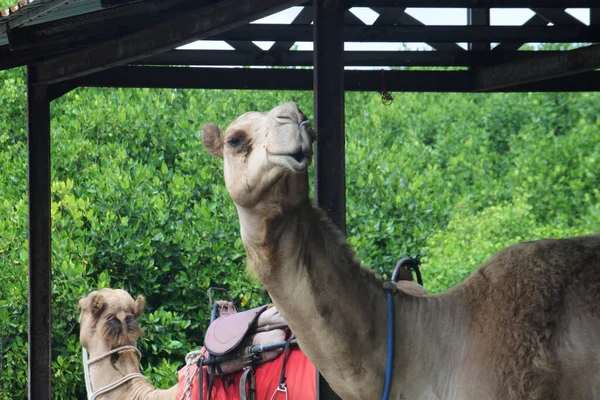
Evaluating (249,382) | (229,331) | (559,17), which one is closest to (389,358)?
(249,382)

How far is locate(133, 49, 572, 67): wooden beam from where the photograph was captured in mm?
6438

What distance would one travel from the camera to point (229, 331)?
5.22m

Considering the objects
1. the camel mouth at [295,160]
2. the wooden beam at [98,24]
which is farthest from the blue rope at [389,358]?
the wooden beam at [98,24]

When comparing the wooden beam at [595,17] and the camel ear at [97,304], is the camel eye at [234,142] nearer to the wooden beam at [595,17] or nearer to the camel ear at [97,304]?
the camel ear at [97,304]

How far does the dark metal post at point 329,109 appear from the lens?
4.27 meters

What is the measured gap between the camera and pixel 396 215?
11.5 m

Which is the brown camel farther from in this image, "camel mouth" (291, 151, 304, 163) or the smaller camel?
"camel mouth" (291, 151, 304, 163)

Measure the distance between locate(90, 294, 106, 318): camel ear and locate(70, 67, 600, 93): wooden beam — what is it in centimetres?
127

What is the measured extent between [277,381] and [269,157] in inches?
74.9

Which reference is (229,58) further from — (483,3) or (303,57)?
(483,3)

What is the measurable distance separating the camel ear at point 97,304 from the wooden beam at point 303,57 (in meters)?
1.49

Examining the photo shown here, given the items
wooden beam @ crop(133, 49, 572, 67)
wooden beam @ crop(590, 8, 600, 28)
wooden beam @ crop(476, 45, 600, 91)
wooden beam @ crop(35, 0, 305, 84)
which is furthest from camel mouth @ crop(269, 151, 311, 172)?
wooden beam @ crop(590, 8, 600, 28)

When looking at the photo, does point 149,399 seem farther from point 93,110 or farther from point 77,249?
point 93,110

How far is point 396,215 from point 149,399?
5908 mm
